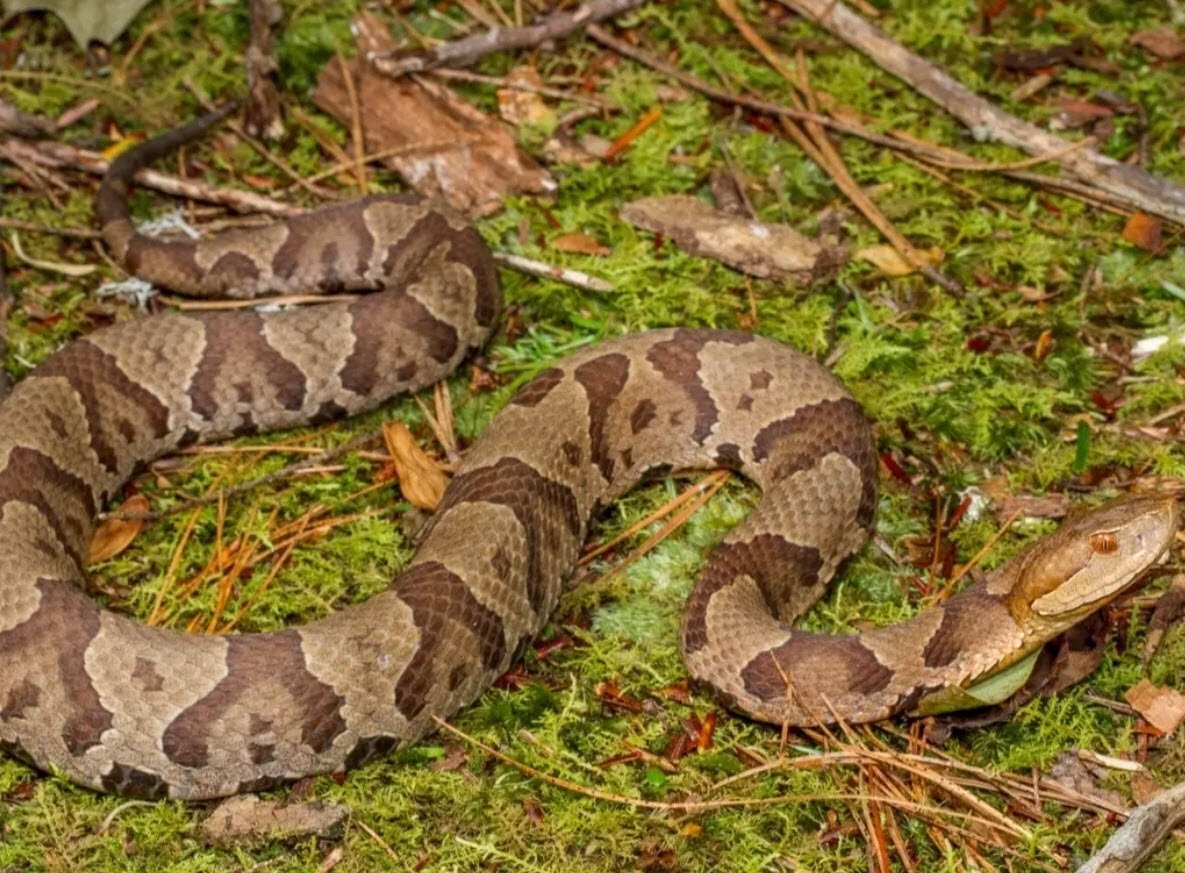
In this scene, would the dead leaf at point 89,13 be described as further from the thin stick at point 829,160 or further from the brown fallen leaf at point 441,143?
the thin stick at point 829,160

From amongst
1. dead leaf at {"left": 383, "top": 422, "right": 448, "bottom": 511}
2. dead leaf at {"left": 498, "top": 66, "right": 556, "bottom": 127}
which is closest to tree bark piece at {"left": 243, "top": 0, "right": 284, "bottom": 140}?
dead leaf at {"left": 498, "top": 66, "right": 556, "bottom": 127}

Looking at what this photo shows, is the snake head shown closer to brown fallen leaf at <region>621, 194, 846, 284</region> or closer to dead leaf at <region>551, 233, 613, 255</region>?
brown fallen leaf at <region>621, 194, 846, 284</region>

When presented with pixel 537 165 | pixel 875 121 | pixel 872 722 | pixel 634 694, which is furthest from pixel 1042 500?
pixel 537 165

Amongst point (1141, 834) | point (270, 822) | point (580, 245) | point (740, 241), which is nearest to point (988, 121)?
point (740, 241)

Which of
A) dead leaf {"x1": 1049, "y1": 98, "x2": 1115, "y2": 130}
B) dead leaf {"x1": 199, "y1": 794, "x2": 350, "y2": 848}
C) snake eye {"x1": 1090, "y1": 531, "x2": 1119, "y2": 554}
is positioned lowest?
dead leaf {"x1": 199, "y1": 794, "x2": 350, "y2": 848}

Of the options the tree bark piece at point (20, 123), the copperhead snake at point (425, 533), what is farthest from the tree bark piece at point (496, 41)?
the tree bark piece at point (20, 123)

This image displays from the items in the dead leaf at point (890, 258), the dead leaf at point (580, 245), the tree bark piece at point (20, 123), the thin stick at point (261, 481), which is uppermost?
the tree bark piece at point (20, 123)
